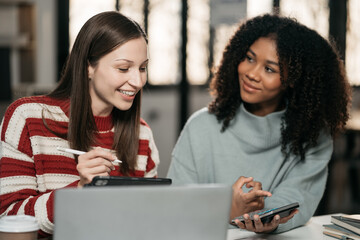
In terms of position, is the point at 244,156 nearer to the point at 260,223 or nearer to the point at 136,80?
the point at 260,223

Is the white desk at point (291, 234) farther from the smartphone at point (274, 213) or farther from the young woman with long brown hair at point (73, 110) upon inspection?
the young woman with long brown hair at point (73, 110)

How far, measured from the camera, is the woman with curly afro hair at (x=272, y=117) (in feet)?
6.64

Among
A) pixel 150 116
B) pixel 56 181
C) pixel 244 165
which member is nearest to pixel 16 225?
pixel 56 181

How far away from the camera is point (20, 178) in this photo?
1.61 metres

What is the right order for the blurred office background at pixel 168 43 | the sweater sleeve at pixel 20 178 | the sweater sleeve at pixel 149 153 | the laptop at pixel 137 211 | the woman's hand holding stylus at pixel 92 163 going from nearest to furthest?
the laptop at pixel 137 211 → the woman's hand holding stylus at pixel 92 163 → the sweater sleeve at pixel 20 178 → the sweater sleeve at pixel 149 153 → the blurred office background at pixel 168 43

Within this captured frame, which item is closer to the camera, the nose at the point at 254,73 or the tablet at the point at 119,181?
the tablet at the point at 119,181

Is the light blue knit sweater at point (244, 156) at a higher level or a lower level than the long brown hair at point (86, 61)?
lower

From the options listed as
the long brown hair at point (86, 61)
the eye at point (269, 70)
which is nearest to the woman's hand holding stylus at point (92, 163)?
the long brown hair at point (86, 61)

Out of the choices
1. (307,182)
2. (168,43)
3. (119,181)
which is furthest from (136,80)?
(168,43)

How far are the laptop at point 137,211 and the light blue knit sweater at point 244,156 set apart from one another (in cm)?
105

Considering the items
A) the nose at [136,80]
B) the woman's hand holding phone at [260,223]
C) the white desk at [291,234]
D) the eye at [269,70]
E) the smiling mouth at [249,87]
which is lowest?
the white desk at [291,234]

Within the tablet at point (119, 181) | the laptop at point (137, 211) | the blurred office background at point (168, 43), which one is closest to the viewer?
the laptop at point (137, 211)

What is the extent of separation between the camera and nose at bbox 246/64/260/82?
6.52ft

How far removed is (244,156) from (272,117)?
0.20 meters
